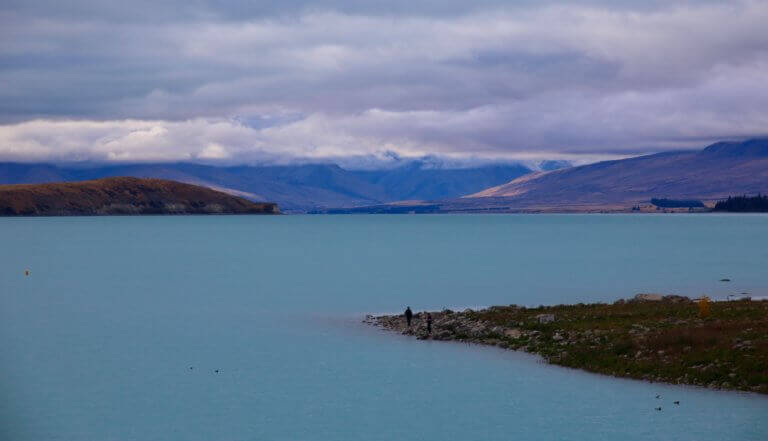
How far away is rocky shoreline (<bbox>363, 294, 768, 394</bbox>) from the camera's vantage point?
4088cm

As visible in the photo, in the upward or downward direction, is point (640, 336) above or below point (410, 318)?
above

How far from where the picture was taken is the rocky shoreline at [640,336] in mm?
40875

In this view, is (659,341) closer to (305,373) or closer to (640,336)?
(640,336)

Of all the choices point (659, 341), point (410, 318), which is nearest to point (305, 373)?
point (410, 318)

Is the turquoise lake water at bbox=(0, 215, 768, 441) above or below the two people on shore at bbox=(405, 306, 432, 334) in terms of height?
below

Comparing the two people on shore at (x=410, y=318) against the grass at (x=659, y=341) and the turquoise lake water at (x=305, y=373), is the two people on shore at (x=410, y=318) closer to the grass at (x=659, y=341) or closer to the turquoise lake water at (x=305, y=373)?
the turquoise lake water at (x=305, y=373)

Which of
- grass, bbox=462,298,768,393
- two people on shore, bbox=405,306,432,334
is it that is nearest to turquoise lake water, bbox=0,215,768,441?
grass, bbox=462,298,768,393

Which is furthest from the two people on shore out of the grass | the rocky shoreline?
the grass

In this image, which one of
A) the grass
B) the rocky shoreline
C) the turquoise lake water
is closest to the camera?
the turquoise lake water

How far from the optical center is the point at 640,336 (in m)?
46.2

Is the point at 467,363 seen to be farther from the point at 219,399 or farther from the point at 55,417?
the point at 55,417

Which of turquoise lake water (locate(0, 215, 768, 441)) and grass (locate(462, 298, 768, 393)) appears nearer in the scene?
turquoise lake water (locate(0, 215, 768, 441))

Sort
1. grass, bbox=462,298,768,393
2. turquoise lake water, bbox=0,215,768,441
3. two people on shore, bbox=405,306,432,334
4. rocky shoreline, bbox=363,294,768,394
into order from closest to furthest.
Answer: turquoise lake water, bbox=0,215,768,441 → grass, bbox=462,298,768,393 → rocky shoreline, bbox=363,294,768,394 → two people on shore, bbox=405,306,432,334

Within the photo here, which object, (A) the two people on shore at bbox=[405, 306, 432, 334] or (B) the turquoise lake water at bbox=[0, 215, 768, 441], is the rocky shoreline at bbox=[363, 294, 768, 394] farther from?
(B) the turquoise lake water at bbox=[0, 215, 768, 441]
